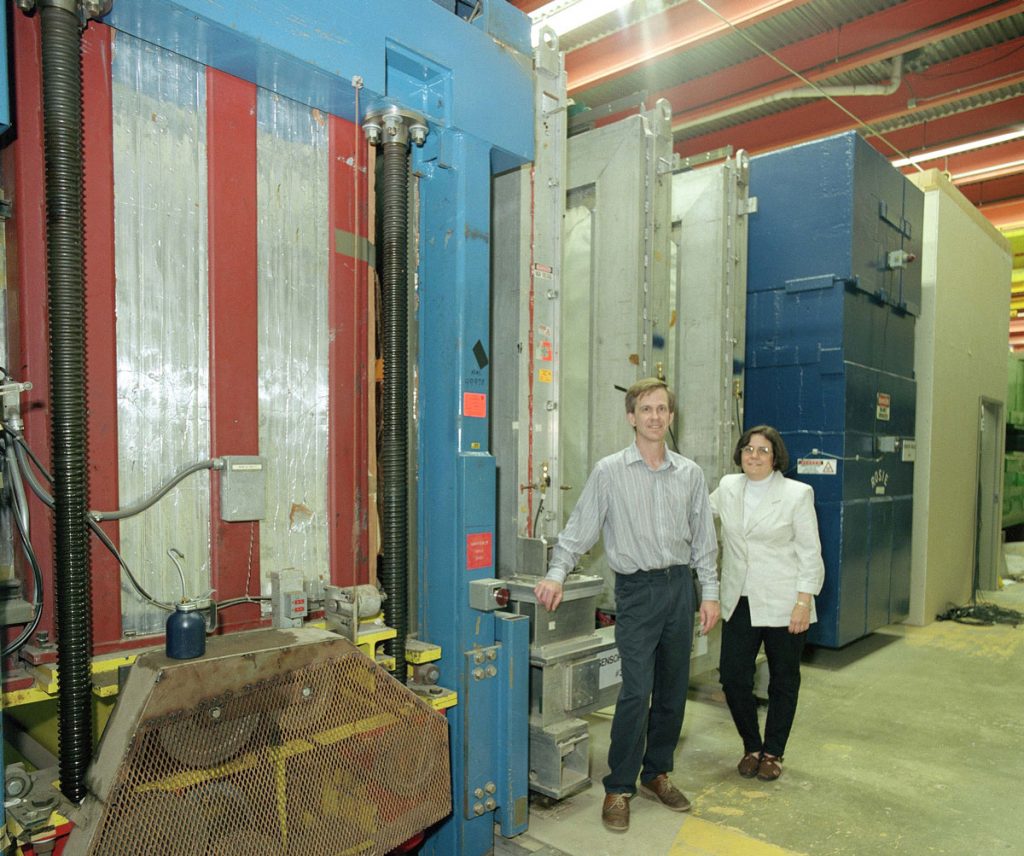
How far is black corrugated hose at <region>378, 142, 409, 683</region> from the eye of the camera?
7.70 feet

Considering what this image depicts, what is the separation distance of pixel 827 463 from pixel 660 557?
2404mm

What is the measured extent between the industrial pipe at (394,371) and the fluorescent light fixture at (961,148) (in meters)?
5.73

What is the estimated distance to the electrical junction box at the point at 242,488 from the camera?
7.13ft

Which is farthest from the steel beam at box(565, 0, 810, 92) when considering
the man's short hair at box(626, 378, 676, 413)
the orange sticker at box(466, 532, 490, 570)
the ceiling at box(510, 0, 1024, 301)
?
the orange sticker at box(466, 532, 490, 570)

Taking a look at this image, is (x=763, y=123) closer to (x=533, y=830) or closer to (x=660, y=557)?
(x=660, y=557)

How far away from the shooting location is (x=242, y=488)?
86.6 inches

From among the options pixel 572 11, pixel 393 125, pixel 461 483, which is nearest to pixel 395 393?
pixel 461 483

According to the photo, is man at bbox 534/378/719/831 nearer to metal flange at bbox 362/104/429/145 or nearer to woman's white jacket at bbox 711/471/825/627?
woman's white jacket at bbox 711/471/825/627

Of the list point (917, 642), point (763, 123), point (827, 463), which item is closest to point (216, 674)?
point (827, 463)

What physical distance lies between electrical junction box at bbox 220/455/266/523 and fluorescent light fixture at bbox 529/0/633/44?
3125mm

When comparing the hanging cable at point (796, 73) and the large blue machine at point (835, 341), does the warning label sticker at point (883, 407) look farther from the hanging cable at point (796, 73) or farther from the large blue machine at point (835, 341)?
the hanging cable at point (796, 73)

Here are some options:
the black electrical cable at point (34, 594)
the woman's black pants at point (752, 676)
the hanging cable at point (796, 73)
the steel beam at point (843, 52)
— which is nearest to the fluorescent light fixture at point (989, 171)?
the hanging cable at point (796, 73)

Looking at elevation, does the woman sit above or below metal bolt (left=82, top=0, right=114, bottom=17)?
below

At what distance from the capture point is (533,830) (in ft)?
9.11
